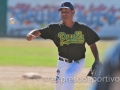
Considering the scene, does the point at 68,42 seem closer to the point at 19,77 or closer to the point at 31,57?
the point at 19,77

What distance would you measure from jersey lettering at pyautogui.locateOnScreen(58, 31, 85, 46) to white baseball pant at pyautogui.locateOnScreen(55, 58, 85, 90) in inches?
14.5

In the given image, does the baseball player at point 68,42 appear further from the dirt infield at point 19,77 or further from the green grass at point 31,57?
the green grass at point 31,57

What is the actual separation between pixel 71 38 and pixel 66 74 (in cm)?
66

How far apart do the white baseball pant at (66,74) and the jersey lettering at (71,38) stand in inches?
14.5

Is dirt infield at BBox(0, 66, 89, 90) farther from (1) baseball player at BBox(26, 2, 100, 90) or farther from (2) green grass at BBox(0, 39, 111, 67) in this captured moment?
(1) baseball player at BBox(26, 2, 100, 90)

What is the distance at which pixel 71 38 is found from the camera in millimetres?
7207

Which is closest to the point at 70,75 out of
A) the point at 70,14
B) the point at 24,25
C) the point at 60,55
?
the point at 60,55

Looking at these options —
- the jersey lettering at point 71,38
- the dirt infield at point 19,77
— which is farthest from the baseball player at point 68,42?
the dirt infield at point 19,77

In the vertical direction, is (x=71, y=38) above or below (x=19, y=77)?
above

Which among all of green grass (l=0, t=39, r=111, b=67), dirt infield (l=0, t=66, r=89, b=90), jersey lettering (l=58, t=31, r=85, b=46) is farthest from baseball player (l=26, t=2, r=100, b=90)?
green grass (l=0, t=39, r=111, b=67)

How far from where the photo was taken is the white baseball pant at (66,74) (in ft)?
22.8

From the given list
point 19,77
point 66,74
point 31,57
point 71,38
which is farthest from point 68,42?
point 31,57

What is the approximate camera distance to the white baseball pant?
6961mm

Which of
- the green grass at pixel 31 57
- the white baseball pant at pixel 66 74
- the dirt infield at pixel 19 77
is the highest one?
the green grass at pixel 31 57
